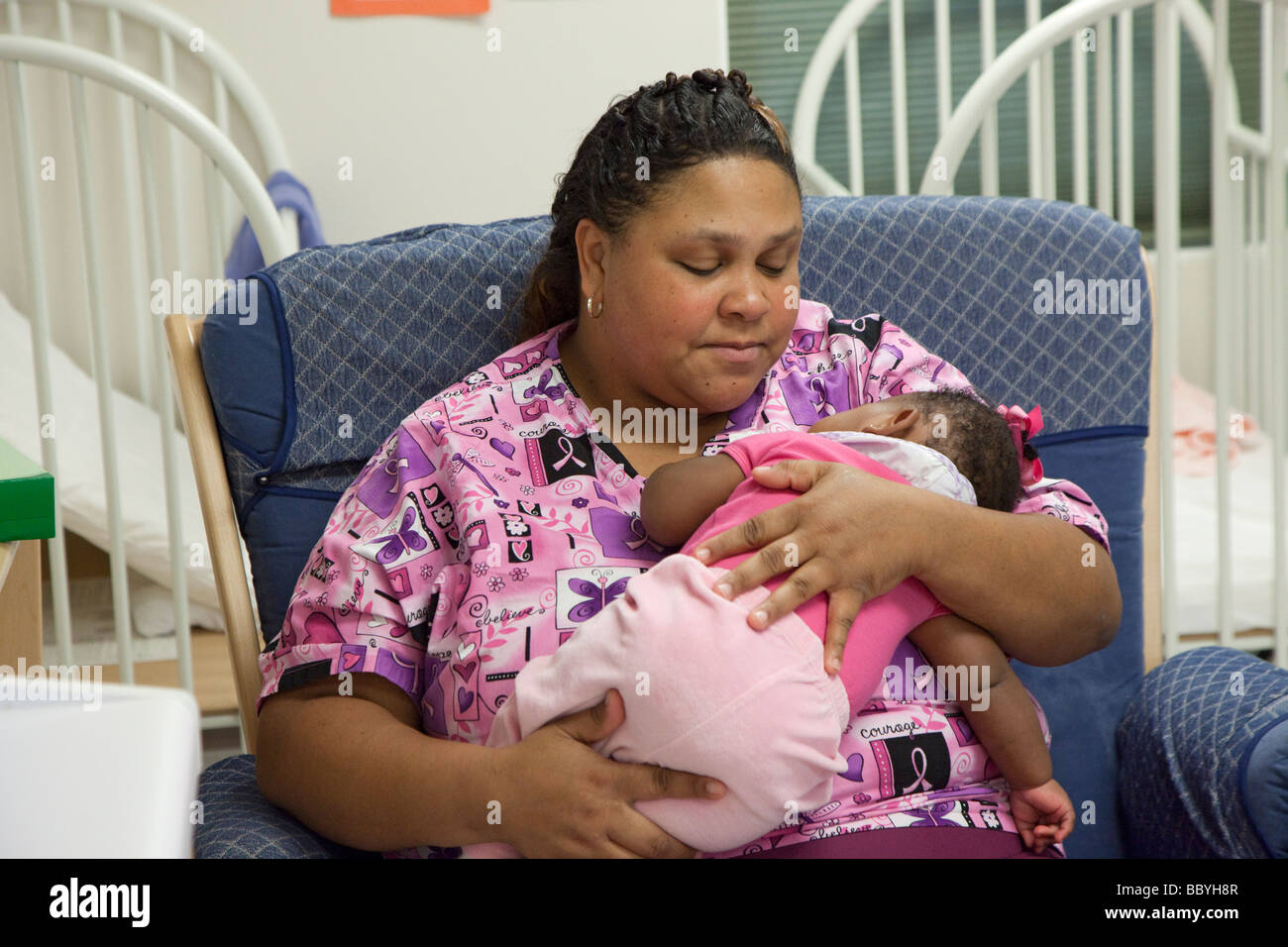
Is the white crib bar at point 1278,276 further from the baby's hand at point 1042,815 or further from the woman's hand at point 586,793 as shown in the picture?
the woman's hand at point 586,793

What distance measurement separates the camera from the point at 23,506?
2.93 feet

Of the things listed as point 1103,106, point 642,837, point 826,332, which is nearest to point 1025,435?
point 826,332

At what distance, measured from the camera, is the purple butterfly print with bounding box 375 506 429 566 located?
3.96 feet

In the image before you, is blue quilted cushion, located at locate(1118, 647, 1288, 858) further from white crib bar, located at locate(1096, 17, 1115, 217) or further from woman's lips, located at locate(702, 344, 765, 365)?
white crib bar, located at locate(1096, 17, 1115, 217)

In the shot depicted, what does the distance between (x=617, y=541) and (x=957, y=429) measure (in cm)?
34

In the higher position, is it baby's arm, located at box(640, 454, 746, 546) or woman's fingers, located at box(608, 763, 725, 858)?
baby's arm, located at box(640, 454, 746, 546)

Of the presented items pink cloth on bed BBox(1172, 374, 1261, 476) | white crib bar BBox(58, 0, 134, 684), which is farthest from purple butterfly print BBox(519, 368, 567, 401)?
pink cloth on bed BBox(1172, 374, 1261, 476)

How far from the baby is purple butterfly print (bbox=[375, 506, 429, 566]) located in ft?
0.69

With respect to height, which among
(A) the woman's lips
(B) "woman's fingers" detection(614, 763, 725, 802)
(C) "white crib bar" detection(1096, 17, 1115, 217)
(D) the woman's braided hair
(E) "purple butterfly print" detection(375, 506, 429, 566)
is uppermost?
(C) "white crib bar" detection(1096, 17, 1115, 217)

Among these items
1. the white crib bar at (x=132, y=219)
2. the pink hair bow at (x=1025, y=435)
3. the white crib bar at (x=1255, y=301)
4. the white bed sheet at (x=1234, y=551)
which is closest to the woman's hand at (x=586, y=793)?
the pink hair bow at (x=1025, y=435)

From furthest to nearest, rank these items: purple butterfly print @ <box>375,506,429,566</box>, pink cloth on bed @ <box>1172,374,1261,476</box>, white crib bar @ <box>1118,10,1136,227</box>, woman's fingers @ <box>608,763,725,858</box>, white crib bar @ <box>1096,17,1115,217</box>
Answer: pink cloth on bed @ <box>1172,374,1261,476</box>
white crib bar @ <box>1118,10,1136,227</box>
white crib bar @ <box>1096,17,1115,217</box>
purple butterfly print @ <box>375,506,429,566</box>
woman's fingers @ <box>608,763,725,858</box>

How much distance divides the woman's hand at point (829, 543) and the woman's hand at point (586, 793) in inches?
5.7

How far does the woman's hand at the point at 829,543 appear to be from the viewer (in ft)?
3.36

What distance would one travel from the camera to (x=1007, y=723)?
1.12 m
